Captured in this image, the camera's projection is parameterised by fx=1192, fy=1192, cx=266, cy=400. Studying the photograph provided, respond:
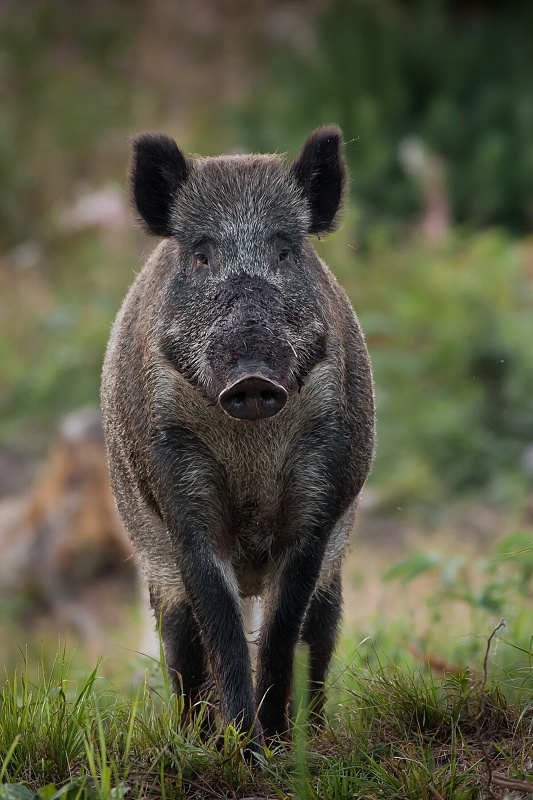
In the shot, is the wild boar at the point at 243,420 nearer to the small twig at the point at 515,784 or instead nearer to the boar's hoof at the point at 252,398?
the boar's hoof at the point at 252,398

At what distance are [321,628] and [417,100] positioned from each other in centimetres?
1087

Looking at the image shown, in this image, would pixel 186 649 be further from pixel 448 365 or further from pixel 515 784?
pixel 448 365

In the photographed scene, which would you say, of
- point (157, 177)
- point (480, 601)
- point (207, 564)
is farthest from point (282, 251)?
point (480, 601)

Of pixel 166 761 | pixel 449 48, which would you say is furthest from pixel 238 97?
pixel 166 761

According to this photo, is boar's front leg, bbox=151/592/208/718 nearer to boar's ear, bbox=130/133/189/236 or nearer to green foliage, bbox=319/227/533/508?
boar's ear, bbox=130/133/189/236

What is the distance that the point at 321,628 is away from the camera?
4.77 m

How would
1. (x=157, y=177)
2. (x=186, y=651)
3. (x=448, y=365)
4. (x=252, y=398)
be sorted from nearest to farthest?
(x=252, y=398) < (x=157, y=177) < (x=186, y=651) < (x=448, y=365)

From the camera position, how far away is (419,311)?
11305 mm

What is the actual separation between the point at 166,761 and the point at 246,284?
1546mm

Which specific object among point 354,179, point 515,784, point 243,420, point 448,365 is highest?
point 354,179

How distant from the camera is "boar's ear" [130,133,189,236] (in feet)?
14.6

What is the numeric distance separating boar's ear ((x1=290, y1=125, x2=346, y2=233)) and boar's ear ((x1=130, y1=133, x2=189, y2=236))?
1.44 feet

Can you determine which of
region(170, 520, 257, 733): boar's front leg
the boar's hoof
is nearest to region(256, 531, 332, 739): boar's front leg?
region(170, 520, 257, 733): boar's front leg

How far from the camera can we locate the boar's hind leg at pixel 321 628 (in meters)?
4.70
